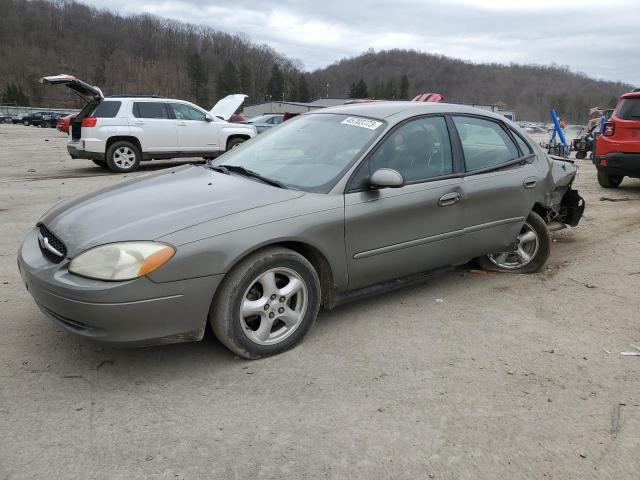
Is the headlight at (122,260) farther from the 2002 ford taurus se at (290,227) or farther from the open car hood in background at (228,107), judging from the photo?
the open car hood in background at (228,107)

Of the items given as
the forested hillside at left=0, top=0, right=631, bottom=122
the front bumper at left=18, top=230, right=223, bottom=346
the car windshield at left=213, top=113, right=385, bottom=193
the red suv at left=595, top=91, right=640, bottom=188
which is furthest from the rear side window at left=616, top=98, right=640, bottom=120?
the forested hillside at left=0, top=0, right=631, bottom=122

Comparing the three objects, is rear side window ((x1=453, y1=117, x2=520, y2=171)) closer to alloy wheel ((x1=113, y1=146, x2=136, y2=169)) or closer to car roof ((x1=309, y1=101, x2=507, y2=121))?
car roof ((x1=309, y1=101, x2=507, y2=121))

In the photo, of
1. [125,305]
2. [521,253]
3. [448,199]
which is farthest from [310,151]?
[521,253]

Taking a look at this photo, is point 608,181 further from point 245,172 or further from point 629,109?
point 245,172

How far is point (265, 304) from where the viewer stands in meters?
3.08

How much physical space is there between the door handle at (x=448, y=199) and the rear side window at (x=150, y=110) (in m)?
9.37

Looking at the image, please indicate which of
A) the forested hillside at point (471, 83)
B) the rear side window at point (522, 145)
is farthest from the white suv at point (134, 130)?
the forested hillside at point (471, 83)

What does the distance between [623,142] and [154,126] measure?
30.4ft

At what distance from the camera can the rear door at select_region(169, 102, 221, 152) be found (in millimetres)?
12070

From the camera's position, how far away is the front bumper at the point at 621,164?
8.50 meters

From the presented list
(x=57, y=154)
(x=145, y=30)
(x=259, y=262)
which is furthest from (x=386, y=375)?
(x=145, y=30)

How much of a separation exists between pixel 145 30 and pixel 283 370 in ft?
510

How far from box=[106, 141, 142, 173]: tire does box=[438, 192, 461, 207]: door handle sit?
30.4 ft

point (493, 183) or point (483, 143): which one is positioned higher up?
point (483, 143)
